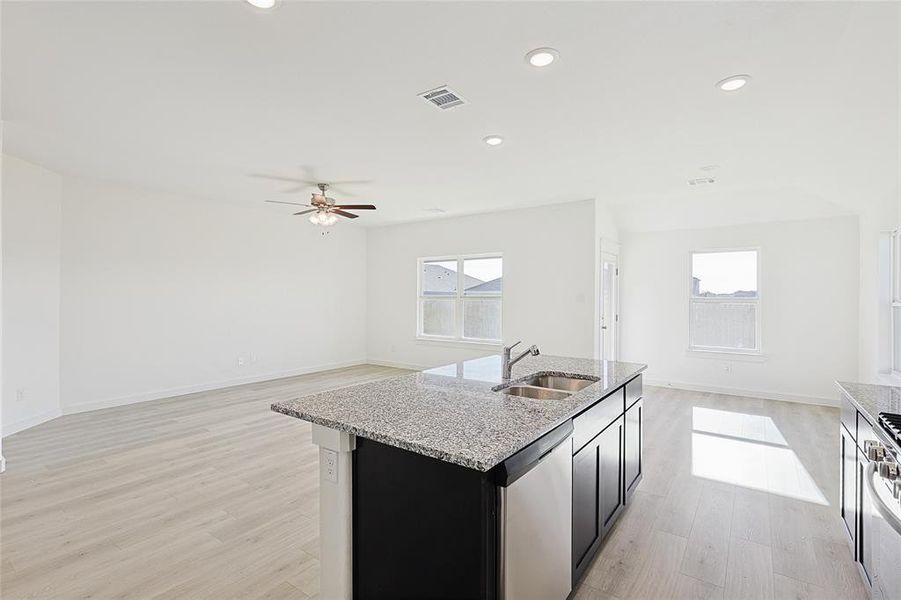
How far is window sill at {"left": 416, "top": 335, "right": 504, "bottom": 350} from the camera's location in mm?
6938

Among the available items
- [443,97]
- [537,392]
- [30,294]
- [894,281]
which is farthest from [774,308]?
[30,294]

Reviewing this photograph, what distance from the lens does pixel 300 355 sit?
7223 millimetres

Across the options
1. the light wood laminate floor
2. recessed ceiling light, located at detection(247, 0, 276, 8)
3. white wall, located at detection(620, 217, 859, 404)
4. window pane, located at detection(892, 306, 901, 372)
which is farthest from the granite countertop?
white wall, located at detection(620, 217, 859, 404)

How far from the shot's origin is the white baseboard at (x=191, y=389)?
4875mm

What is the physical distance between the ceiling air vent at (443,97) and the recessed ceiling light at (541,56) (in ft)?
1.90

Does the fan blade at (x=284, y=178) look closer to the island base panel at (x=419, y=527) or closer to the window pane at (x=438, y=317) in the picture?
the window pane at (x=438, y=317)

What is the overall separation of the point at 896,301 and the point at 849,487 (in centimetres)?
283

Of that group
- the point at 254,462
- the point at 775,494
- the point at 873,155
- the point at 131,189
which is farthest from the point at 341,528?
the point at 131,189

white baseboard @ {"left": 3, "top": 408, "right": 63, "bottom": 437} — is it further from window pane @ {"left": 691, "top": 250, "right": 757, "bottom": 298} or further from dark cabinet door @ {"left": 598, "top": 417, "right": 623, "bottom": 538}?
window pane @ {"left": 691, "top": 250, "right": 757, "bottom": 298}

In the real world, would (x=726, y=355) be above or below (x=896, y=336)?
below

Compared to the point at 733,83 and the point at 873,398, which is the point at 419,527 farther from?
the point at 733,83

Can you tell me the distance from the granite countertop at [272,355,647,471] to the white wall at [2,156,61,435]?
416 centimetres

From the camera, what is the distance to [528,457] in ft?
4.84

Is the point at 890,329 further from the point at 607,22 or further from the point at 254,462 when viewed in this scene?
the point at 254,462
